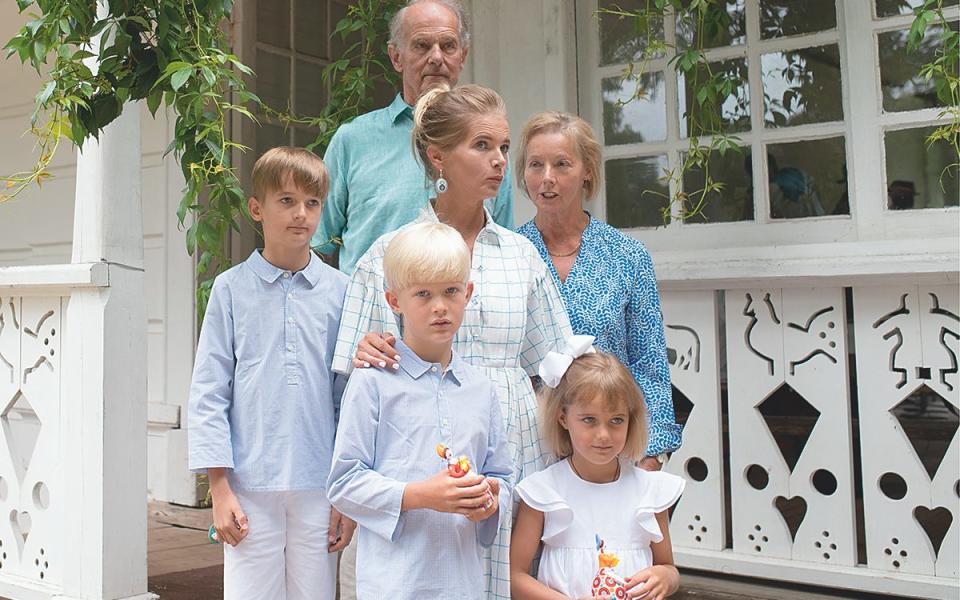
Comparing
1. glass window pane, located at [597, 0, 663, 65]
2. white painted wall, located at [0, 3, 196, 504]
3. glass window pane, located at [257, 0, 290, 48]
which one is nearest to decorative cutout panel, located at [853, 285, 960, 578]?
glass window pane, located at [597, 0, 663, 65]

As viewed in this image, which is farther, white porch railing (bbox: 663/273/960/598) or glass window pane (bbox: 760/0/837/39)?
glass window pane (bbox: 760/0/837/39)

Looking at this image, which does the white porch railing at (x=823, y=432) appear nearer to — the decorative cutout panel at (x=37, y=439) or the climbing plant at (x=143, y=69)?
the climbing plant at (x=143, y=69)

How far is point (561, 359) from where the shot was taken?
1.85 m

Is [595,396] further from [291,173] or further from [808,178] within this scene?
[808,178]

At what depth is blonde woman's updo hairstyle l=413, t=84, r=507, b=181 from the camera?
1864mm

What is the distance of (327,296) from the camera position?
207cm

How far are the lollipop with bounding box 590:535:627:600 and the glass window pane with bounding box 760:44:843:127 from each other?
214 centimetres

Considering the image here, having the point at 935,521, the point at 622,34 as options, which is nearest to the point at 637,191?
the point at 622,34

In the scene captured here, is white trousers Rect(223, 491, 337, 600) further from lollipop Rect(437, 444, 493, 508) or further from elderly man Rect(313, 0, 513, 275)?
elderly man Rect(313, 0, 513, 275)

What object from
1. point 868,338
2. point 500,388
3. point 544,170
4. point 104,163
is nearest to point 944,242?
point 868,338

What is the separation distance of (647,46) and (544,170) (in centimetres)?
181

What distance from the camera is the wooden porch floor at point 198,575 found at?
322cm

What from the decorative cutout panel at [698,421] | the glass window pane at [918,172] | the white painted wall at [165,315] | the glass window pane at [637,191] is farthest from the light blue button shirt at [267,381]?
the white painted wall at [165,315]

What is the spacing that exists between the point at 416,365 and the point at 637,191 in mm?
2175
